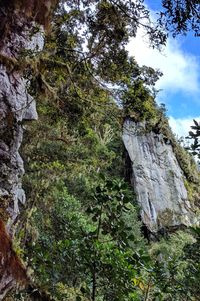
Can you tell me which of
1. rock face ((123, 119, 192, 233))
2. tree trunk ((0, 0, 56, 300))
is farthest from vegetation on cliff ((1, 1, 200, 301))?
rock face ((123, 119, 192, 233))

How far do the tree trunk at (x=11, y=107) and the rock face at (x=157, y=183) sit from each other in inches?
341

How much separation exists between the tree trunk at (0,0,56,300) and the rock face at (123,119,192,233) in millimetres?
8658

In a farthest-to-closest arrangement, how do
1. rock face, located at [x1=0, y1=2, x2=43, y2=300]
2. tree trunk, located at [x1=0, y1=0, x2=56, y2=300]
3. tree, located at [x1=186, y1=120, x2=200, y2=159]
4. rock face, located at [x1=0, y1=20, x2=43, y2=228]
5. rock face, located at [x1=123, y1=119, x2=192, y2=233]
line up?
rock face, located at [x1=123, y1=119, x2=192, y2=233] < rock face, located at [x1=0, y1=20, x2=43, y2=228] < rock face, located at [x1=0, y1=2, x2=43, y2=300] < tree trunk, located at [x1=0, y1=0, x2=56, y2=300] < tree, located at [x1=186, y1=120, x2=200, y2=159]

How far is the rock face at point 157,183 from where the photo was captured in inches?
503

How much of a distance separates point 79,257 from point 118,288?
1.16 ft

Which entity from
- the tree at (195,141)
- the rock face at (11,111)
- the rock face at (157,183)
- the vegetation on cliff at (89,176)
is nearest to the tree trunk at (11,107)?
the rock face at (11,111)

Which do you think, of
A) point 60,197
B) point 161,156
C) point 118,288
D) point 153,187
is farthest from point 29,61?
point 161,156

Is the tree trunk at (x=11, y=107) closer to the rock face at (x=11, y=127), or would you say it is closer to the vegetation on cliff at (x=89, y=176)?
the rock face at (x=11, y=127)

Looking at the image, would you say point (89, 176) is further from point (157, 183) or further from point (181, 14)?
point (181, 14)

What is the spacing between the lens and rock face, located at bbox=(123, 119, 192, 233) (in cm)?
1277

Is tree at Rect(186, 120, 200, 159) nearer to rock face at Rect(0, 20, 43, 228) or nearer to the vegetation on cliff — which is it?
the vegetation on cliff

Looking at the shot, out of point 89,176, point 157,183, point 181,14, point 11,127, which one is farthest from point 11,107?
point 157,183

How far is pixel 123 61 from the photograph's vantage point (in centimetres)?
540

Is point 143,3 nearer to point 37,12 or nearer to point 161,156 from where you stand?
point 37,12
